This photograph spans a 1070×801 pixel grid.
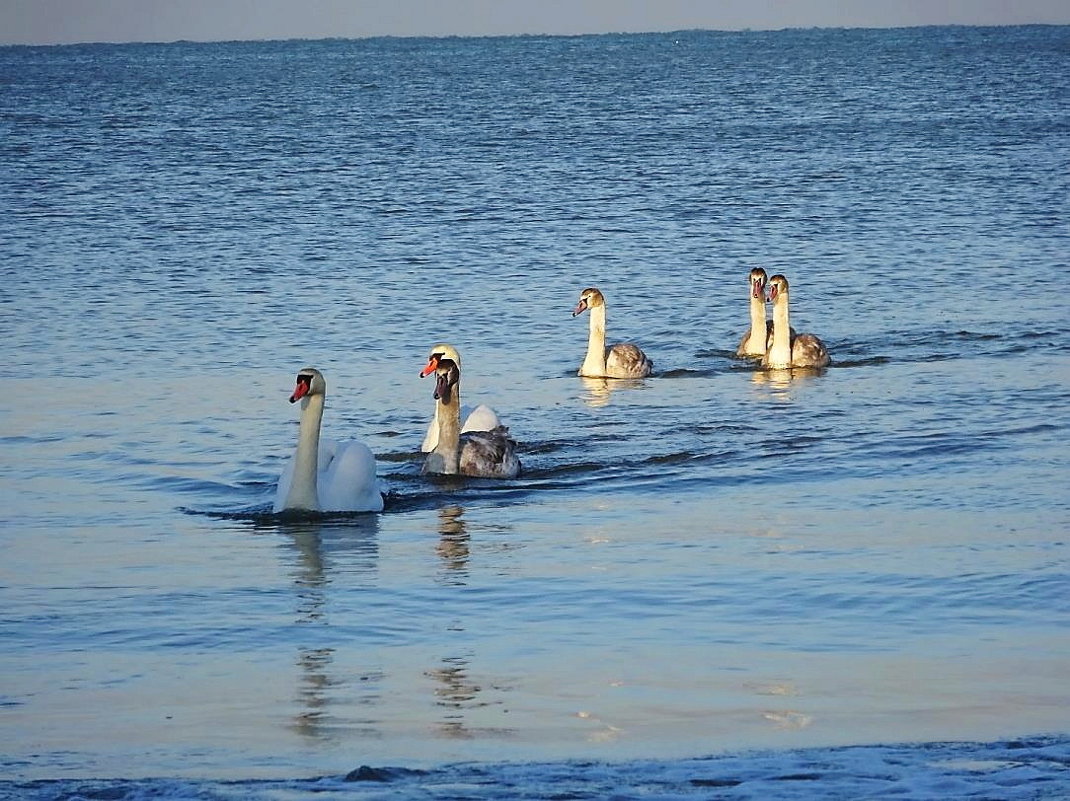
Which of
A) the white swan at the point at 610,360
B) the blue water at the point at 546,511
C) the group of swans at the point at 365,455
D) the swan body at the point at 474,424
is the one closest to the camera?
the blue water at the point at 546,511

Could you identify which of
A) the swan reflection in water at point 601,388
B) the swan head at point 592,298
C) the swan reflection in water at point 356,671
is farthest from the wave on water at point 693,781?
the swan head at point 592,298

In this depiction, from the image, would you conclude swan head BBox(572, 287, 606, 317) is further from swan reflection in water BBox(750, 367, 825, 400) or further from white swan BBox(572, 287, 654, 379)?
swan reflection in water BBox(750, 367, 825, 400)

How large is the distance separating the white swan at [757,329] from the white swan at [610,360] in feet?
3.94

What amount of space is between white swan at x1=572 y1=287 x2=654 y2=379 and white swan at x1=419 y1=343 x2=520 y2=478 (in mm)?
3265

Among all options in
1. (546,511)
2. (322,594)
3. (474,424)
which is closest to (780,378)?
(474,424)

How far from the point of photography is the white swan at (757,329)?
19844 millimetres

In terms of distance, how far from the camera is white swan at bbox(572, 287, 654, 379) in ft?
60.6

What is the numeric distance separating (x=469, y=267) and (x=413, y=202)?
32.9 ft

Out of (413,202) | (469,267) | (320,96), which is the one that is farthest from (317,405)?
(320,96)

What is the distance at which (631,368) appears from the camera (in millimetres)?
18484

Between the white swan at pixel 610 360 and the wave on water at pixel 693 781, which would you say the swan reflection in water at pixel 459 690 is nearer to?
the wave on water at pixel 693 781

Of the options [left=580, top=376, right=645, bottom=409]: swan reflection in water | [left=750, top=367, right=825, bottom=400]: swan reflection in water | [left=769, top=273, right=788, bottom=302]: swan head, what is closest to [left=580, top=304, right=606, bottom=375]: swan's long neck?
[left=580, top=376, right=645, bottom=409]: swan reflection in water

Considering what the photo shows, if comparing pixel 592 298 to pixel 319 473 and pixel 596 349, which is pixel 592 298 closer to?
pixel 596 349

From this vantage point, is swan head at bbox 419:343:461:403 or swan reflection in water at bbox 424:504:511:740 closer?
swan reflection in water at bbox 424:504:511:740
